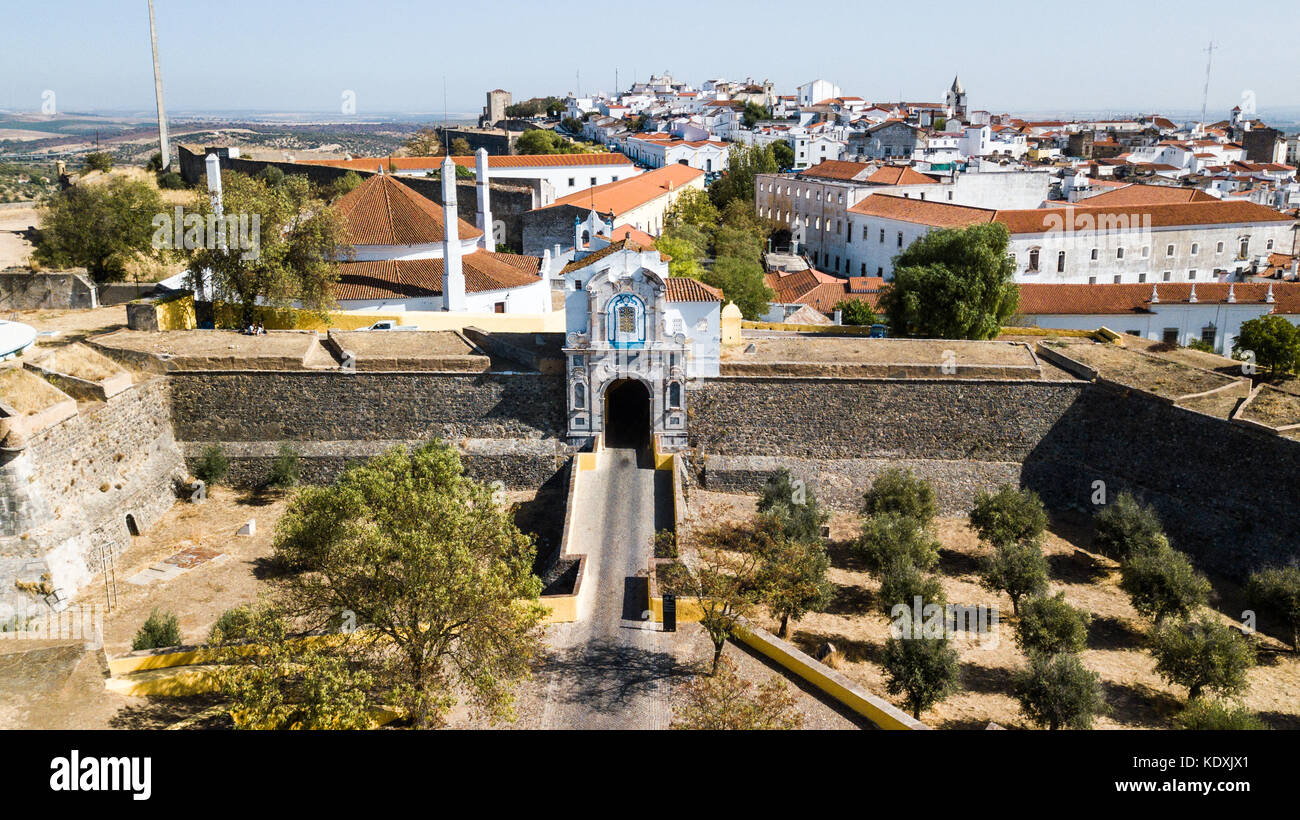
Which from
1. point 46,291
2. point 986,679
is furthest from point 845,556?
point 46,291

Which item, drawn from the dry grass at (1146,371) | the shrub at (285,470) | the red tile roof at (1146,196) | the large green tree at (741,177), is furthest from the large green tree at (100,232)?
the red tile roof at (1146,196)

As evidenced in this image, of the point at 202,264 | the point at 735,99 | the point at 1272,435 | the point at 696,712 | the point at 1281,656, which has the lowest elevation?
the point at 1281,656

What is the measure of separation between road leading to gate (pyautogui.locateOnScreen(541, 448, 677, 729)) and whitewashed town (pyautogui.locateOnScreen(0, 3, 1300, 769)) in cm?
8

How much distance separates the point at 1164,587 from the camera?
18.2 meters

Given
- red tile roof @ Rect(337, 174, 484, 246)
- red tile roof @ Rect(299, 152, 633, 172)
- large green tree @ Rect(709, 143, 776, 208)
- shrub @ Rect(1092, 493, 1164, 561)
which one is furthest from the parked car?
large green tree @ Rect(709, 143, 776, 208)

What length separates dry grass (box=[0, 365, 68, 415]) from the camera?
1897 centimetres

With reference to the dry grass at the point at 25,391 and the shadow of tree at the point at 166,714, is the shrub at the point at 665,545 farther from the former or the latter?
the dry grass at the point at 25,391

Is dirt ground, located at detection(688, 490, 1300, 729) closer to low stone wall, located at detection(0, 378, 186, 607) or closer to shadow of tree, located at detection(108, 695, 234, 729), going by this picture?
shadow of tree, located at detection(108, 695, 234, 729)

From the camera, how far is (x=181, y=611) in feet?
60.6

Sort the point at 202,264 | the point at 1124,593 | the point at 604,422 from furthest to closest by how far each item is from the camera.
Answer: the point at 202,264 < the point at 604,422 < the point at 1124,593

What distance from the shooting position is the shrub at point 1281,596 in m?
17.8

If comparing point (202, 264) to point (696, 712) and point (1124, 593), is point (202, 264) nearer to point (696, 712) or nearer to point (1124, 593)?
point (696, 712)

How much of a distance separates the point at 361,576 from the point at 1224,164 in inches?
3373
